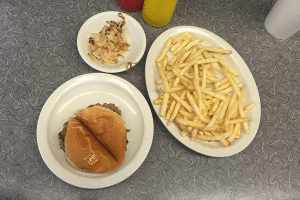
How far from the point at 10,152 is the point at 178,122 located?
3.76 ft

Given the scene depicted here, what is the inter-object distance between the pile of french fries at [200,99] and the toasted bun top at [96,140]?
348 millimetres

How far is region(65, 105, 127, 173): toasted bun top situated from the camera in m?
1.19

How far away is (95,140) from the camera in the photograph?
1264 millimetres

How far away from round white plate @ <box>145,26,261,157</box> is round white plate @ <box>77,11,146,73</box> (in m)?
0.10

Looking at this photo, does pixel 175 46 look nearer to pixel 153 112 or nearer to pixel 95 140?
pixel 153 112

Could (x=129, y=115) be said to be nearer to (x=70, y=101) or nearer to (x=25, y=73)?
(x=70, y=101)

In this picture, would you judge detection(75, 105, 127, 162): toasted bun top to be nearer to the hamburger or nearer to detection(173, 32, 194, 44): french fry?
the hamburger

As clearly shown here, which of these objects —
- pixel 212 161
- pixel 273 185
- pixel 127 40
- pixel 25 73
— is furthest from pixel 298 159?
pixel 25 73

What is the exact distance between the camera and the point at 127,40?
1.76m

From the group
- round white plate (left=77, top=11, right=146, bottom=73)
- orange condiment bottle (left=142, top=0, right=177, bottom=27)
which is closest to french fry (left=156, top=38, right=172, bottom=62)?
round white plate (left=77, top=11, right=146, bottom=73)

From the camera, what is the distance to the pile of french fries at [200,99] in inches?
A: 55.6

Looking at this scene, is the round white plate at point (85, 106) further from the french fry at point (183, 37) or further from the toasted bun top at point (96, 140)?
the french fry at point (183, 37)

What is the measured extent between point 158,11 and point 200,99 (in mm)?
853

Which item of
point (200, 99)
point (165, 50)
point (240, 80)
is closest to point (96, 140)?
point (200, 99)
